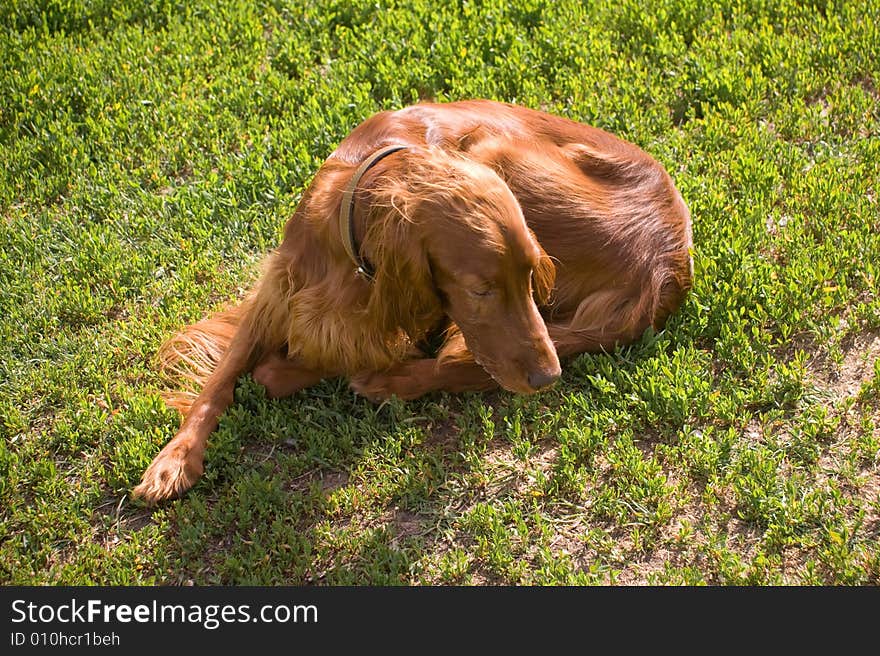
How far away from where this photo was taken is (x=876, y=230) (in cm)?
446

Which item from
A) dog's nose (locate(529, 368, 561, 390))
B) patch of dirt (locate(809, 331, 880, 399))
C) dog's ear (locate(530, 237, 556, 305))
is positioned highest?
dog's ear (locate(530, 237, 556, 305))

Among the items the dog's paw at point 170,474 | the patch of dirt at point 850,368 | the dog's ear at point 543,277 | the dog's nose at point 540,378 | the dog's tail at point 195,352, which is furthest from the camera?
the dog's tail at point 195,352

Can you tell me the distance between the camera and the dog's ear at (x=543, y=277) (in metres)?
3.37

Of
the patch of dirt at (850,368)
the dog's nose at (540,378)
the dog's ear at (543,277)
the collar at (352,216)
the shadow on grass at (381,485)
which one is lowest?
the shadow on grass at (381,485)

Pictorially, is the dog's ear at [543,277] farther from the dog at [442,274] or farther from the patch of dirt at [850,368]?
the patch of dirt at [850,368]

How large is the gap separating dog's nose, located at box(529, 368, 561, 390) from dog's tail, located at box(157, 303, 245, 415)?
4.82 ft

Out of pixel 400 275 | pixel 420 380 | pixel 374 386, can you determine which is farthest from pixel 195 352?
pixel 400 275

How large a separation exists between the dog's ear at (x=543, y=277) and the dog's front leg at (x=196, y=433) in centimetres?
125

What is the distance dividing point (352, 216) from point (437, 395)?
940 millimetres

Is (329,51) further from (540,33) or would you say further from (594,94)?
(594,94)

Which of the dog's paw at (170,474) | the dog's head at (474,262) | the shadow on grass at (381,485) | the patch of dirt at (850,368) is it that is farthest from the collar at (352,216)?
the patch of dirt at (850,368)

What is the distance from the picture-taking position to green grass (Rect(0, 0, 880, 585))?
3.38 metres

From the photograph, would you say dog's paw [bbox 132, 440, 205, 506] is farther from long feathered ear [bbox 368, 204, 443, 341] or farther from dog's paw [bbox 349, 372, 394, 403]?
long feathered ear [bbox 368, 204, 443, 341]

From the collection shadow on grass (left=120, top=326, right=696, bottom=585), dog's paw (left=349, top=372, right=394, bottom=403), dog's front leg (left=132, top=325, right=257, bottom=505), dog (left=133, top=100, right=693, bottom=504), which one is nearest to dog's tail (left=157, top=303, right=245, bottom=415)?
dog (left=133, top=100, right=693, bottom=504)
